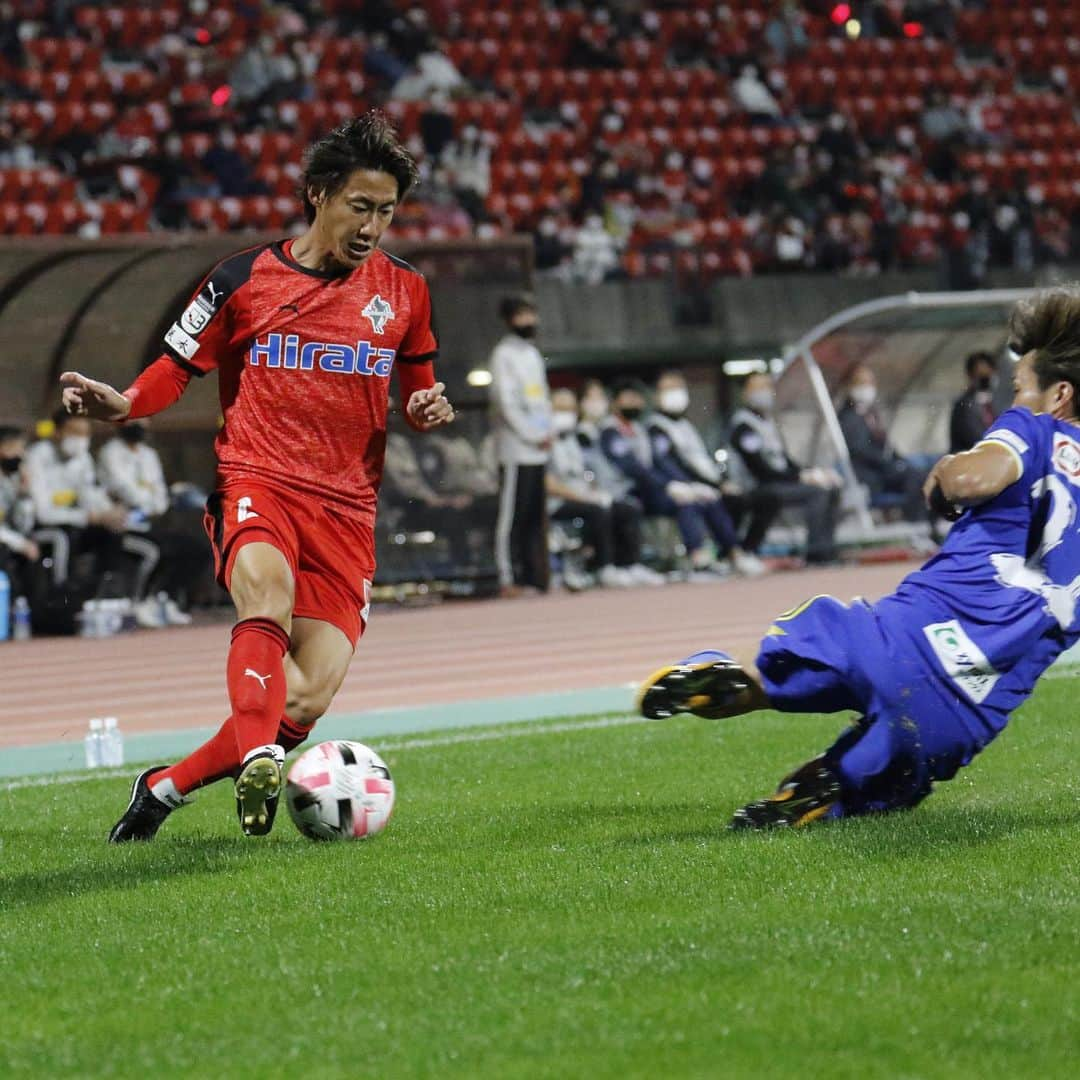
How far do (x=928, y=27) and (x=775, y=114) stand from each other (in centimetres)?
459

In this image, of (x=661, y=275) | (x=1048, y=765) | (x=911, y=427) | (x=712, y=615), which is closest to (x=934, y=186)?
(x=661, y=275)

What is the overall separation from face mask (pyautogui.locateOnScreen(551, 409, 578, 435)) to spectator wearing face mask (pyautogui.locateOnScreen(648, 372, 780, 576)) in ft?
2.73

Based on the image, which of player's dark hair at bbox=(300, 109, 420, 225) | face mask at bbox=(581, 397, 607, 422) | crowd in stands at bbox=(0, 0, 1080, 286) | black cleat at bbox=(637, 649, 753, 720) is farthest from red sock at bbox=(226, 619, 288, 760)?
crowd in stands at bbox=(0, 0, 1080, 286)

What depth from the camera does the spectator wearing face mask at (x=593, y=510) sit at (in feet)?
59.3

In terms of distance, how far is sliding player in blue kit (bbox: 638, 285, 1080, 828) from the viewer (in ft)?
17.6

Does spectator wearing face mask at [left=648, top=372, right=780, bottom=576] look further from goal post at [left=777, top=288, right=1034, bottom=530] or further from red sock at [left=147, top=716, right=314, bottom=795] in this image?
red sock at [left=147, top=716, right=314, bottom=795]

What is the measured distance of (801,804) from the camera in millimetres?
5652

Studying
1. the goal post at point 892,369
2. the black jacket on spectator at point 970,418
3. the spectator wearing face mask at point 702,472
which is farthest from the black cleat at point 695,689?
the goal post at point 892,369

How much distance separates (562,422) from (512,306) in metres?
1.87

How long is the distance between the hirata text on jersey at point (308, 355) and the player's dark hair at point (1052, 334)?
195 centimetres

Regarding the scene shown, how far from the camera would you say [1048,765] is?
681 cm

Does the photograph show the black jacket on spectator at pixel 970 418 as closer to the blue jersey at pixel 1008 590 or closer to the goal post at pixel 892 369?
the goal post at pixel 892 369

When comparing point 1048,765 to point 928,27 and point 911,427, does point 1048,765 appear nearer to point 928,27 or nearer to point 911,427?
point 911,427

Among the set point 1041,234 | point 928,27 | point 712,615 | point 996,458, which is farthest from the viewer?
point 928,27
